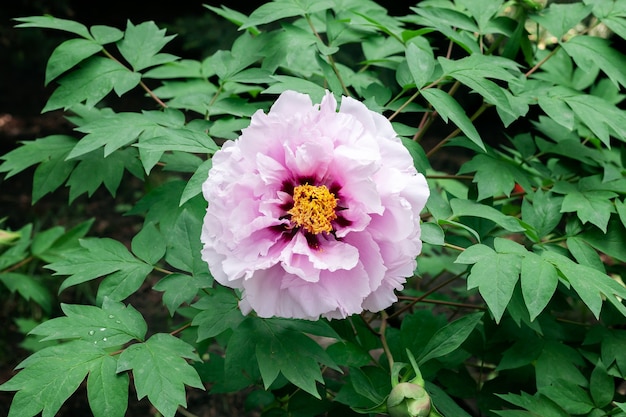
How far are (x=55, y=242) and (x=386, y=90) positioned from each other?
1.26m

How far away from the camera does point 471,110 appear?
15.5ft

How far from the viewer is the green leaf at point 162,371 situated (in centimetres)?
116

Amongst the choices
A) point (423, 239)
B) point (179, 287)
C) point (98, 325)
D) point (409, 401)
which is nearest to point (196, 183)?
point (179, 287)

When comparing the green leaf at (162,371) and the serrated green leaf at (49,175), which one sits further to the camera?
the serrated green leaf at (49,175)

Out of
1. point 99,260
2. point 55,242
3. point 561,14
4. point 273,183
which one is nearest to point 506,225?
point 273,183

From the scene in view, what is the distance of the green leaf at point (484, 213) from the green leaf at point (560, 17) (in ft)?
1.66

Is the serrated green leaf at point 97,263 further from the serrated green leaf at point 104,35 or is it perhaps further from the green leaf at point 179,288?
the serrated green leaf at point 104,35

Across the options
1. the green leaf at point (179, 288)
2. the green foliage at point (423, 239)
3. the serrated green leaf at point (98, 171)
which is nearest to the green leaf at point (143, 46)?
the green foliage at point (423, 239)

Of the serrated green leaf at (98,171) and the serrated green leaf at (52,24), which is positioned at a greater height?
the serrated green leaf at (52,24)

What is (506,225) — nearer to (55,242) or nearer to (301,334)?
(301,334)

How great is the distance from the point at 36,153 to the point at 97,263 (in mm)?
488

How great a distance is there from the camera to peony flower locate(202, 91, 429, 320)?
1.07 metres

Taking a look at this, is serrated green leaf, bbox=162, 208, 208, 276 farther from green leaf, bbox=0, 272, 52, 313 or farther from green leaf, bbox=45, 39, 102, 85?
green leaf, bbox=0, 272, 52, 313

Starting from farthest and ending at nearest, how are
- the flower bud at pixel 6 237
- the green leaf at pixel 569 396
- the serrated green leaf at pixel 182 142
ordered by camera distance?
1. the flower bud at pixel 6 237
2. the green leaf at pixel 569 396
3. the serrated green leaf at pixel 182 142
